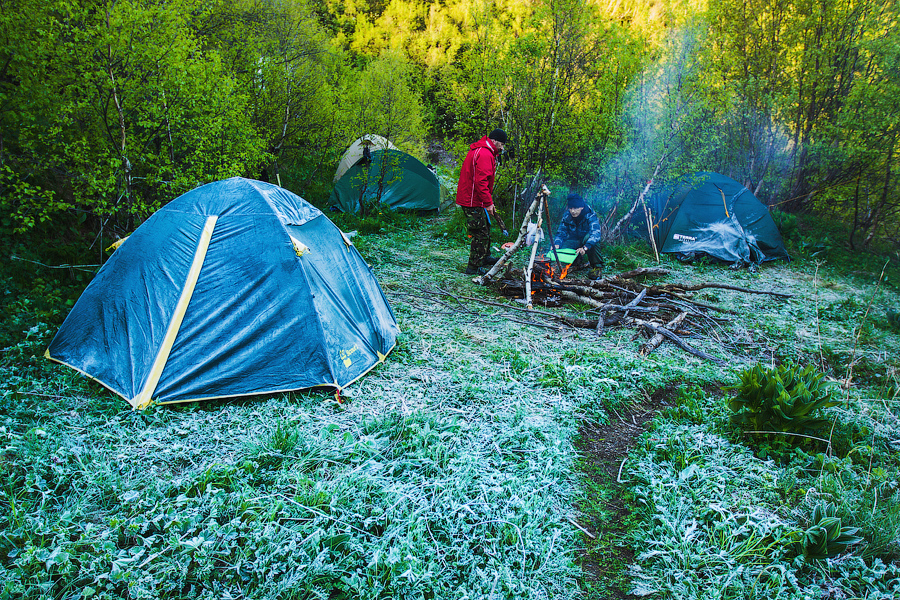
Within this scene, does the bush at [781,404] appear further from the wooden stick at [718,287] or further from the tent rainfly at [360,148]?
the tent rainfly at [360,148]

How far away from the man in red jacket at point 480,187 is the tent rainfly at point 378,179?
4.61 meters

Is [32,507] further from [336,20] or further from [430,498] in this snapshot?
[336,20]

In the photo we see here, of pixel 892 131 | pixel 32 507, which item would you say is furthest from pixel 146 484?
pixel 892 131

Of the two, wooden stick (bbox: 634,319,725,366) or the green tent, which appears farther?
the green tent

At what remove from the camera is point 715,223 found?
9727mm

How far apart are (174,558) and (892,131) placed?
Result: 14891 mm

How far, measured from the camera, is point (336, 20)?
71.7 feet

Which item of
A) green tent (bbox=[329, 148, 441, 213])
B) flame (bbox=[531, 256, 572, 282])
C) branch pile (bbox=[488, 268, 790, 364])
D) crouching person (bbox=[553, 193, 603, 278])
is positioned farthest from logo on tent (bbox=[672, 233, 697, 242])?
green tent (bbox=[329, 148, 441, 213])

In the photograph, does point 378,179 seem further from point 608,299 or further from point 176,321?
point 176,321

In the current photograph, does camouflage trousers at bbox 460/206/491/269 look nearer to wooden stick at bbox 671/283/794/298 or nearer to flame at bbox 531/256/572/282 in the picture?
flame at bbox 531/256/572/282

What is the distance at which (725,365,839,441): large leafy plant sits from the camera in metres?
3.36

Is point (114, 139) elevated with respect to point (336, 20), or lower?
lower

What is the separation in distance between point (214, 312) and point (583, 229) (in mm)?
6188

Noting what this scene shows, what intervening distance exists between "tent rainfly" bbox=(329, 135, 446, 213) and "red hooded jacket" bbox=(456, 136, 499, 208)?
15.1 feet
